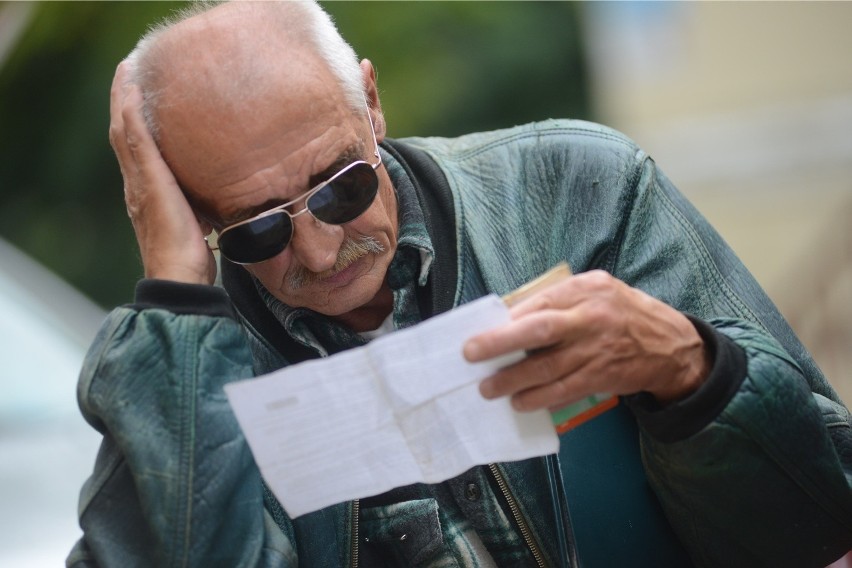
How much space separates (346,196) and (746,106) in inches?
333

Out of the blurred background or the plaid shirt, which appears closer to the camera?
the plaid shirt

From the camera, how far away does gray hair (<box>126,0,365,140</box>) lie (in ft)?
7.26

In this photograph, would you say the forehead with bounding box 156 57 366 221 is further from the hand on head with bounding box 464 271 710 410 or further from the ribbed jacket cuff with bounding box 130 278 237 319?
the hand on head with bounding box 464 271 710 410

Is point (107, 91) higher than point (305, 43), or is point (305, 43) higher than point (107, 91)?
point (305, 43)

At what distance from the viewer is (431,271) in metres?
2.31

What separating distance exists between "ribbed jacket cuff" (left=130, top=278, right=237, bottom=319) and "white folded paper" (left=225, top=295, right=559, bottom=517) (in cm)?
36

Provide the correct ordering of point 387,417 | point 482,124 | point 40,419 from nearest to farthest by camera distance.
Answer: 1. point 387,417
2. point 40,419
3. point 482,124

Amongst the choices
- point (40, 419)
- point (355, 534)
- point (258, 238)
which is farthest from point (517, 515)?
point (40, 419)

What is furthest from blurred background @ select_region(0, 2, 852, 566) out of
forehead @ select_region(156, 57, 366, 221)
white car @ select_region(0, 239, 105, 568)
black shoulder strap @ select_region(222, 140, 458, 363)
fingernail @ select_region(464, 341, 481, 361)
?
fingernail @ select_region(464, 341, 481, 361)

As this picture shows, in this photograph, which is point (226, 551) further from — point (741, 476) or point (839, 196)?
point (839, 196)

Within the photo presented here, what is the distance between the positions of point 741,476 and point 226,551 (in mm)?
905

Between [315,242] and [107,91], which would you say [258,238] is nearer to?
[315,242]

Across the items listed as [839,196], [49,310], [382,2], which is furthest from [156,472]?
[839,196]

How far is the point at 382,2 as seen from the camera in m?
7.63
